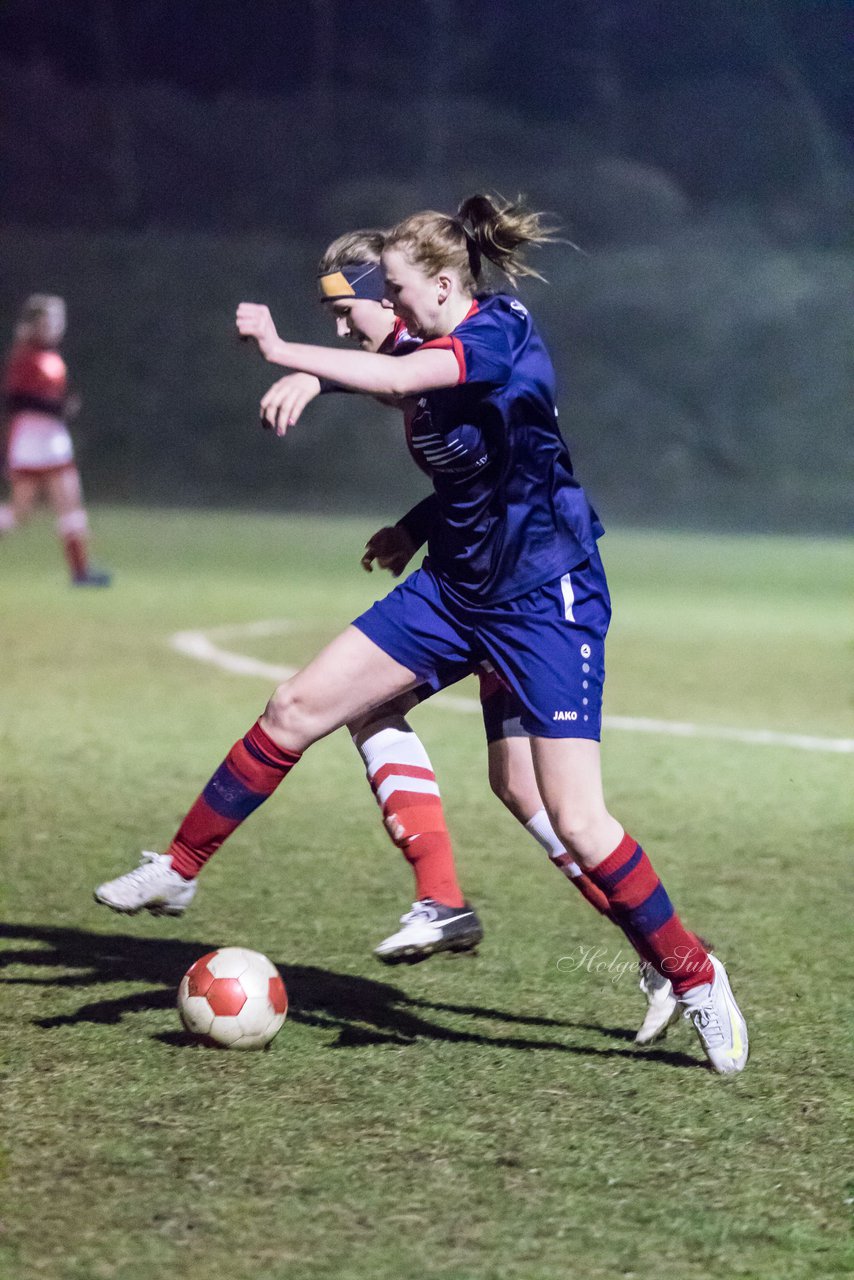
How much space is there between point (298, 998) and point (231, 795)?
1.81ft

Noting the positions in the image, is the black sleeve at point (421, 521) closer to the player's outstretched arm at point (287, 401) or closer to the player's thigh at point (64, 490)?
the player's outstretched arm at point (287, 401)

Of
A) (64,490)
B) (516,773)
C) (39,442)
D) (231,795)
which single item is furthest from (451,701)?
(39,442)

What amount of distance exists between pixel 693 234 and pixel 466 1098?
91.8ft

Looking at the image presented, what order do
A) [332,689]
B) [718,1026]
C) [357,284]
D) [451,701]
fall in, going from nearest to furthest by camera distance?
[718,1026], [332,689], [357,284], [451,701]

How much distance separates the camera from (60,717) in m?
8.32

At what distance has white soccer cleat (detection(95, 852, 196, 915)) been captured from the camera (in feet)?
12.6

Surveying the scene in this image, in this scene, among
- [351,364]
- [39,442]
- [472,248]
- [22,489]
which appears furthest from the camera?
[22,489]

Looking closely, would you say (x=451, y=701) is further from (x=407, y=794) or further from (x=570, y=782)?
(x=570, y=782)

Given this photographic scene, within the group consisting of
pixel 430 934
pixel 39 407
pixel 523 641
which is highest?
pixel 39 407

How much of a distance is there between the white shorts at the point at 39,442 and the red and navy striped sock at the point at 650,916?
1226 cm

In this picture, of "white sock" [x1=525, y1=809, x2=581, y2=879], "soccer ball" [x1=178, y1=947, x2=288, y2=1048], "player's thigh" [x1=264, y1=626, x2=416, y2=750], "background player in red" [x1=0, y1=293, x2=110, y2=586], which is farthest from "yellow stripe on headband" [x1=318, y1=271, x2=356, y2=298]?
"background player in red" [x1=0, y1=293, x2=110, y2=586]

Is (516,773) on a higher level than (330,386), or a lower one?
lower

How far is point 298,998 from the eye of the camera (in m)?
4.15

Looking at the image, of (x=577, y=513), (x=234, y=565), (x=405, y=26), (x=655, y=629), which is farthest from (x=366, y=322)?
→ (x=405, y=26)
